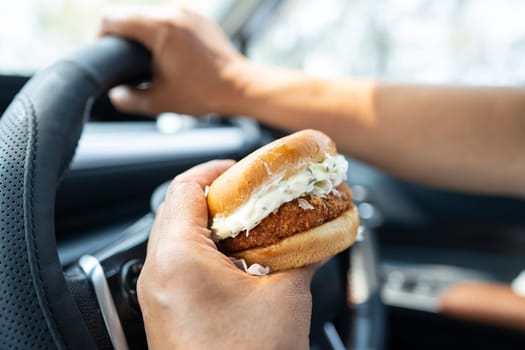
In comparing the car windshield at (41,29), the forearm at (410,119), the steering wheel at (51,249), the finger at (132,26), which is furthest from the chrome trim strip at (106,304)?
the car windshield at (41,29)

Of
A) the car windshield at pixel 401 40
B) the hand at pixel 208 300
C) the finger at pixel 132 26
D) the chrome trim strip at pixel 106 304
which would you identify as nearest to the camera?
the hand at pixel 208 300

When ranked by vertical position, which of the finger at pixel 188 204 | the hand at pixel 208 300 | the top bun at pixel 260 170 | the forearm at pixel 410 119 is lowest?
the forearm at pixel 410 119

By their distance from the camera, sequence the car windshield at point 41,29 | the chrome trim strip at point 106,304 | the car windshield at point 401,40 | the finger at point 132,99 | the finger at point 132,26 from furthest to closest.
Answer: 1. the car windshield at point 401,40
2. the car windshield at point 41,29
3. the finger at point 132,99
4. the finger at point 132,26
5. the chrome trim strip at point 106,304

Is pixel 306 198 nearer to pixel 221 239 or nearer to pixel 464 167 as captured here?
pixel 221 239

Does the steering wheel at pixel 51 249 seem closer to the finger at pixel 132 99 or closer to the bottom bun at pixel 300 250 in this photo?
the bottom bun at pixel 300 250

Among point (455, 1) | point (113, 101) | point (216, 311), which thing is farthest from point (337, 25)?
point (216, 311)

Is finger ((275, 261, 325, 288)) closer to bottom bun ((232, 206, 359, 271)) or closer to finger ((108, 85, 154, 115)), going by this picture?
bottom bun ((232, 206, 359, 271))

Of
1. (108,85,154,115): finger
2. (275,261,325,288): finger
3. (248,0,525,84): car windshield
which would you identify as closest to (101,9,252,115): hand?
(108,85,154,115): finger
